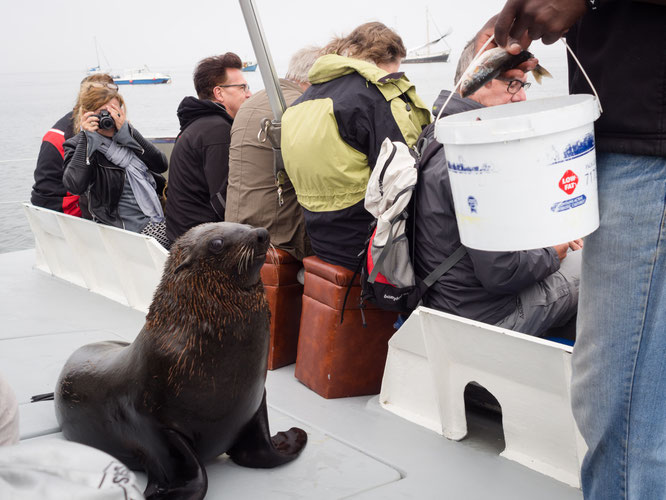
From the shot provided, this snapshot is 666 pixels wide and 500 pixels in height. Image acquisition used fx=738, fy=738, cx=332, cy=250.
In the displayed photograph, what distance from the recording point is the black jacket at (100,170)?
4.84 meters

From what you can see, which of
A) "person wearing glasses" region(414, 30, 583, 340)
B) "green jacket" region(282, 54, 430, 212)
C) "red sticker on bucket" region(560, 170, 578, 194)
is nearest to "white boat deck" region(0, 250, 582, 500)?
"person wearing glasses" region(414, 30, 583, 340)

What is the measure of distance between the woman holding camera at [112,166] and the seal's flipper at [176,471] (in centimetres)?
280

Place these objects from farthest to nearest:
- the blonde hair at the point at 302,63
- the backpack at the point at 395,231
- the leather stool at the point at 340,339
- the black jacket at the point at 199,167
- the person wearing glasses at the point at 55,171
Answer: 1. the person wearing glasses at the point at 55,171
2. the black jacket at the point at 199,167
3. the blonde hair at the point at 302,63
4. the leather stool at the point at 340,339
5. the backpack at the point at 395,231

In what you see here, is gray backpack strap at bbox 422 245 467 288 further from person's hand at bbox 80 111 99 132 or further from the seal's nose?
person's hand at bbox 80 111 99 132

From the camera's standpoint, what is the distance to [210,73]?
525 cm

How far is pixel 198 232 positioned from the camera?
2590 mm

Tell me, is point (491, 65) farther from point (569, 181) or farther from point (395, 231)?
point (395, 231)

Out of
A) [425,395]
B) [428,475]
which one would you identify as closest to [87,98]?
[425,395]

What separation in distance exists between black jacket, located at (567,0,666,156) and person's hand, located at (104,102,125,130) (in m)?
4.06

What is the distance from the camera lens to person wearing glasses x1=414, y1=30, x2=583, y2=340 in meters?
2.97

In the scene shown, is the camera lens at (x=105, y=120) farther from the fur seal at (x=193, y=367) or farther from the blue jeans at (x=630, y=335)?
the blue jeans at (x=630, y=335)

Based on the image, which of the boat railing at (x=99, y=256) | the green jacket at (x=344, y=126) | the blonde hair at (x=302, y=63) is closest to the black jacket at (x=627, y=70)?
the green jacket at (x=344, y=126)

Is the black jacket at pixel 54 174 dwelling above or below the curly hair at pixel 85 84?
below

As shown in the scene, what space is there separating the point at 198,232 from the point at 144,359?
48cm
